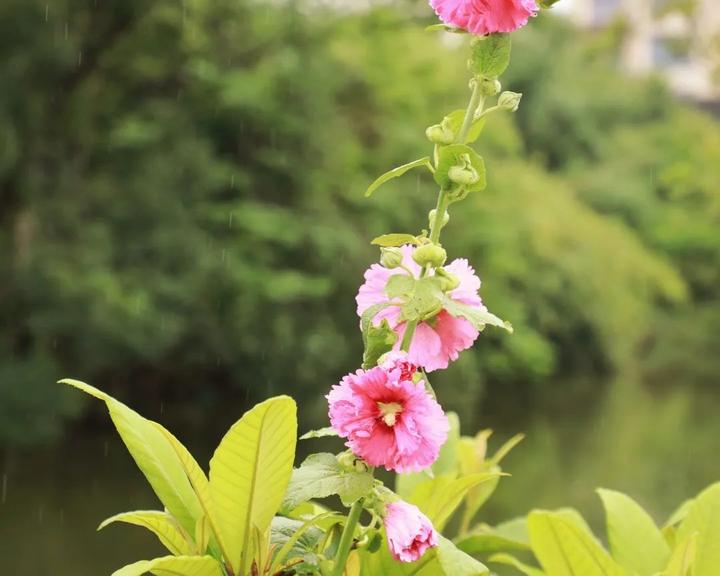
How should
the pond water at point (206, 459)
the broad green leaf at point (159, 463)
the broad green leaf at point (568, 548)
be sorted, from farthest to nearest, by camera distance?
the pond water at point (206, 459) → the broad green leaf at point (568, 548) → the broad green leaf at point (159, 463)

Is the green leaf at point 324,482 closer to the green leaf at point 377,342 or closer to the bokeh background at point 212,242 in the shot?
the green leaf at point 377,342

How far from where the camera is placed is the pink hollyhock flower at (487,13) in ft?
3.05

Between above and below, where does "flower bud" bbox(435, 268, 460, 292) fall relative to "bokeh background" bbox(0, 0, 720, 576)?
above

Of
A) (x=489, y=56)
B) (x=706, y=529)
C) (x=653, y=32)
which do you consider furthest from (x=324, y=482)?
(x=653, y=32)

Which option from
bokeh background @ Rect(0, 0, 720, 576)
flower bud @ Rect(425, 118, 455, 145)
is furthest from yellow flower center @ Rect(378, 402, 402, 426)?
bokeh background @ Rect(0, 0, 720, 576)

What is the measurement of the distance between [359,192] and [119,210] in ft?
8.90

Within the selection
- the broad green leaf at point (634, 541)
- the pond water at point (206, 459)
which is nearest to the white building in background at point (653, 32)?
the pond water at point (206, 459)

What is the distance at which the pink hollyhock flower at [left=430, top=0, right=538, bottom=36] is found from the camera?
3.05 ft

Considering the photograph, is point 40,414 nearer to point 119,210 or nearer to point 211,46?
point 119,210

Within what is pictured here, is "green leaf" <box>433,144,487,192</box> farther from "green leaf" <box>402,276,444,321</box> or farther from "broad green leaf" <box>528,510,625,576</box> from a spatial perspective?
"broad green leaf" <box>528,510,625,576</box>

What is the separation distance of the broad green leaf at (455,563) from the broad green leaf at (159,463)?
0.81 feet

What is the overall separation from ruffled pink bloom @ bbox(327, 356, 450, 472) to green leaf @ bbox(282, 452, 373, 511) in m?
0.02

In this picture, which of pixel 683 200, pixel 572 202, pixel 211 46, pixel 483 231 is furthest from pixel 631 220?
pixel 211 46

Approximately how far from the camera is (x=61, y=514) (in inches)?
379
